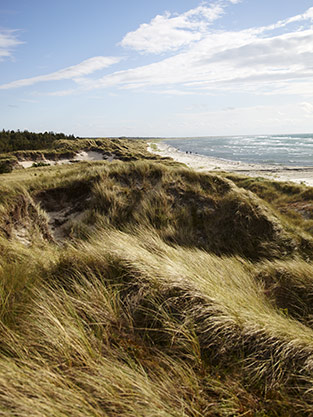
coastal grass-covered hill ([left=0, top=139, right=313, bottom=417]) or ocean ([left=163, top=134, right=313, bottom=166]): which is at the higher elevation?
ocean ([left=163, top=134, right=313, bottom=166])

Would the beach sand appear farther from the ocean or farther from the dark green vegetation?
the dark green vegetation

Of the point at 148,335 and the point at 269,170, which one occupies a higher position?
the point at 269,170

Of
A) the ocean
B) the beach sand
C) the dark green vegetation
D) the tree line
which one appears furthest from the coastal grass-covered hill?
Result: the ocean

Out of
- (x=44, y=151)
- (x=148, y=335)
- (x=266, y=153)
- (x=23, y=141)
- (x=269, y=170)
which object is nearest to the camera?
(x=148, y=335)

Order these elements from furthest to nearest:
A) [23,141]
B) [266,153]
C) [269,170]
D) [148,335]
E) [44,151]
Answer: [266,153]
[23,141]
[44,151]
[269,170]
[148,335]

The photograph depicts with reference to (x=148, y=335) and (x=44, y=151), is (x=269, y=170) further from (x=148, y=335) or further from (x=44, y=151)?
(x=148, y=335)

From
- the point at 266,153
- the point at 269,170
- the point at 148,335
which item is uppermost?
the point at 266,153

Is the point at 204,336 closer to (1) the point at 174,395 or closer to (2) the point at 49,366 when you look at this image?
(1) the point at 174,395

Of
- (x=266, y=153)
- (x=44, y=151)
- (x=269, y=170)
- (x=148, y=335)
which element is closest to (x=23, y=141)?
(x=44, y=151)

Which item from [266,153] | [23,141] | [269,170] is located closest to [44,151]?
[23,141]

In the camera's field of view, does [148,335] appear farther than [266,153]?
No

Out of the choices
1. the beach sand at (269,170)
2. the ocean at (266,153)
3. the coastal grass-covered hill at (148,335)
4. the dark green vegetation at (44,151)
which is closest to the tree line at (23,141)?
the dark green vegetation at (44,151)

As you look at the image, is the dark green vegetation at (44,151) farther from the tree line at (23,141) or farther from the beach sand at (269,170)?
the beach sand at (269,170)

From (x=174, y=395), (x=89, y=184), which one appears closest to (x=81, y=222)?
(x=89, y=184)
